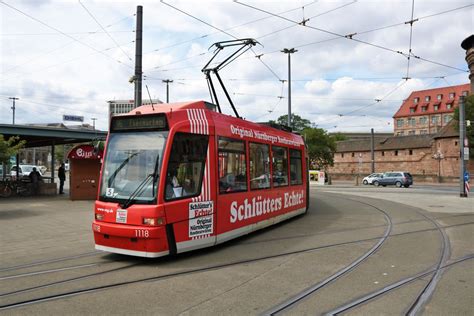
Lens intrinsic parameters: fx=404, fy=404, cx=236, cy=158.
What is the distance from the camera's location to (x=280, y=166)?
36.9ft

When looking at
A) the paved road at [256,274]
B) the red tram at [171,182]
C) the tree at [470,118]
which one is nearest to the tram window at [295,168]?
the paved road at [256,274]

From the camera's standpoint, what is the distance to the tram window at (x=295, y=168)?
12266 mm

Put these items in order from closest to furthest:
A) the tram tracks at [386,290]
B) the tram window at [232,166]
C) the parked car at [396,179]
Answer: the tram tracks at [386,290] < the tram window at [232,166] < the parked car at [396,179]

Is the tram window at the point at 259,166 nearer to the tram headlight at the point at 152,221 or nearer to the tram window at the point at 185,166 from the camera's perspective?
the tram window at the point at 185,166

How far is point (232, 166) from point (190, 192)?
1519mm

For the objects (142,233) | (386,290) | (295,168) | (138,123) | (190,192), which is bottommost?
(386,290)

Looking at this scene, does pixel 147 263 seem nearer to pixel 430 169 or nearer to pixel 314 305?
pixel 314 305

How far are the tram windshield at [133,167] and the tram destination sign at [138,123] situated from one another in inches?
4.3

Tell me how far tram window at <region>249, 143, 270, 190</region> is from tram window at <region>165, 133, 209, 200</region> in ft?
6.46

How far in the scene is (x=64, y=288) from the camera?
5.59 m

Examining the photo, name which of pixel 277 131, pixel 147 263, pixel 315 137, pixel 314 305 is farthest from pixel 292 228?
pixel 315 137

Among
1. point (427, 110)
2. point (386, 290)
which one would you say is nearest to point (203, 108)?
point (386, 290)

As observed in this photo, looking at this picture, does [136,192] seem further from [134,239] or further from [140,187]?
[134,239]

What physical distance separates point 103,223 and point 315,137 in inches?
2176
